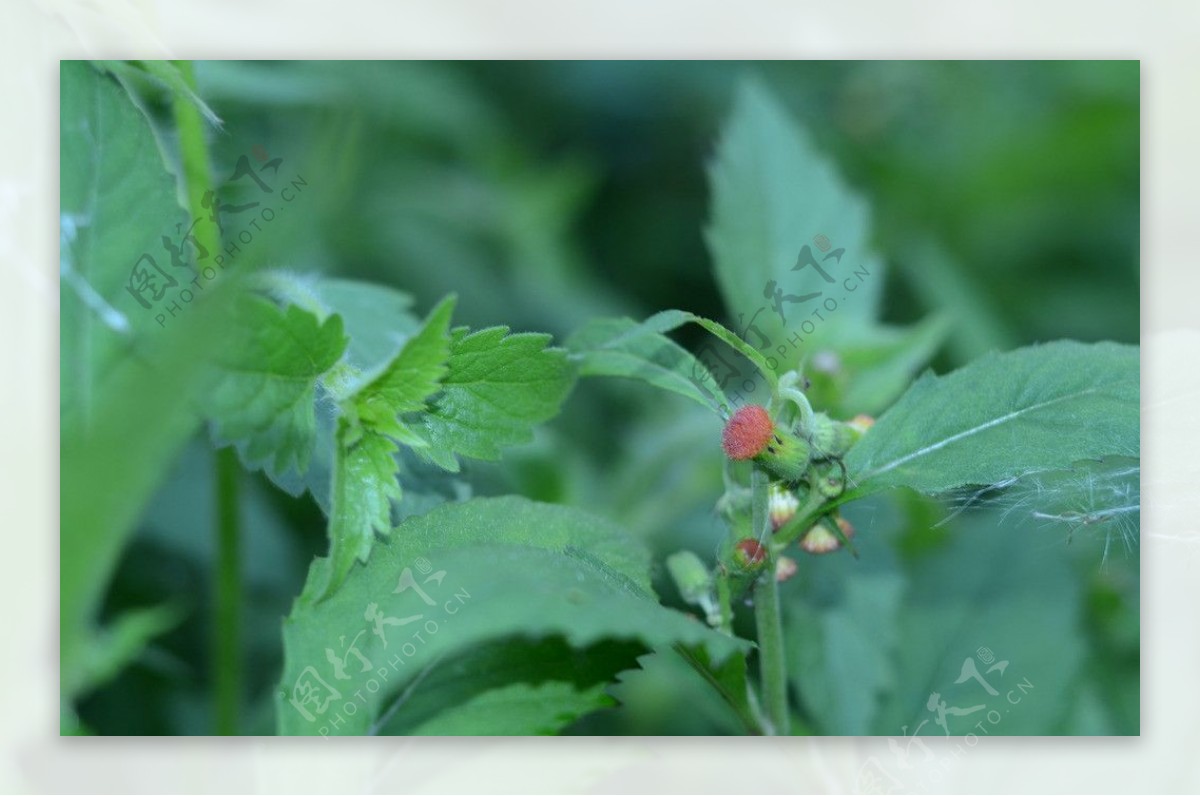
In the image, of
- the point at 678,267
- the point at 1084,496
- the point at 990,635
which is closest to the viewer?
the point at 1084,496

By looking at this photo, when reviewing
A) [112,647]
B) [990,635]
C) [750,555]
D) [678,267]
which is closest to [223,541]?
[112,647]

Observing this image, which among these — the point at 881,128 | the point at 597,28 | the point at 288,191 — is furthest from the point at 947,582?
the point at 881,128

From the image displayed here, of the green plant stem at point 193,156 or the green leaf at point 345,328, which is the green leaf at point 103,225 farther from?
the green leaf at point 345,328

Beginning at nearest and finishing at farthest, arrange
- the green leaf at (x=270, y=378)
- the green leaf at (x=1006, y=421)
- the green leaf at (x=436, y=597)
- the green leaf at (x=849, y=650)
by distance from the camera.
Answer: the green leaf at (x=436, y=597) < the green leaf at (x=270, y=378) < the green leaf at (x=1006, y=421) < the green leaf at (x=849, y=650)

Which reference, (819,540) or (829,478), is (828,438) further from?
(819,540)

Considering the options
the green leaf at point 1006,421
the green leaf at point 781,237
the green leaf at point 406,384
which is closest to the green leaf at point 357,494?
the green leaf at point 406,384
